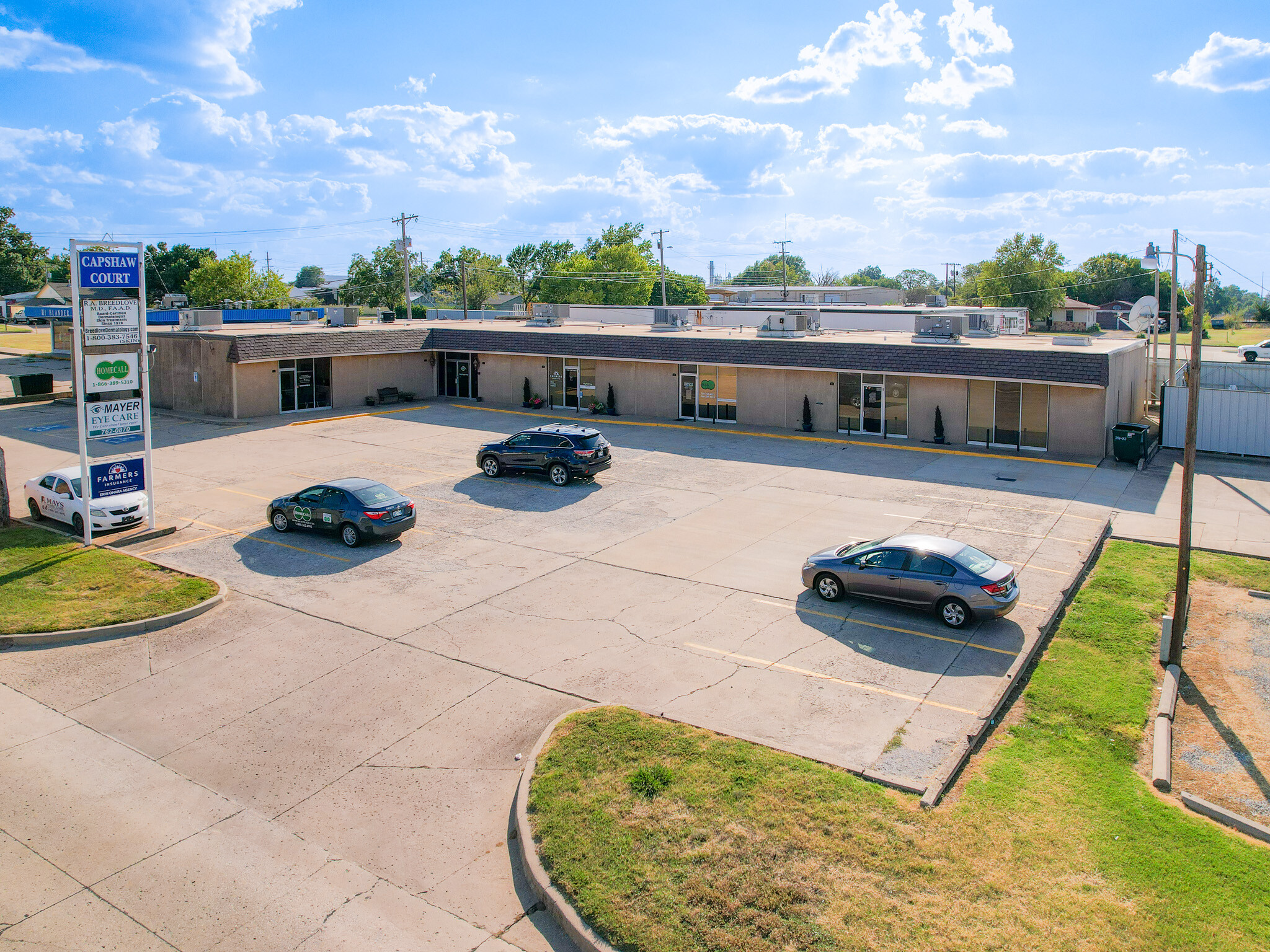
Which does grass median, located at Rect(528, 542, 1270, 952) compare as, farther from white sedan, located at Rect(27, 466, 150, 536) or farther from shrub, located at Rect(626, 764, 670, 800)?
white sedan, located at Rect(27, 466, 150, 536)

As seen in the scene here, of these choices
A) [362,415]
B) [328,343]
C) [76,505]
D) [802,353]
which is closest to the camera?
[76,505]

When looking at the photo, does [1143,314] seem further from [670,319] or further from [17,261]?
[17,261]

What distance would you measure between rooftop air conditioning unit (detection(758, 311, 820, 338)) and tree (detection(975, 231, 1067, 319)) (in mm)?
57462

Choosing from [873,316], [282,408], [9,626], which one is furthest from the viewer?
[873,316]

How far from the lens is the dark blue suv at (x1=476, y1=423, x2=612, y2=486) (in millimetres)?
25406

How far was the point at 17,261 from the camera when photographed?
103 m

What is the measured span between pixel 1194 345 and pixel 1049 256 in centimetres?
8097

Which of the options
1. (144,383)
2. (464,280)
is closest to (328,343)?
(144,383)

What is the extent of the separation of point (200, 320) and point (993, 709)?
40.6m

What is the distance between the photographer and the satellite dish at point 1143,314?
3525 cm

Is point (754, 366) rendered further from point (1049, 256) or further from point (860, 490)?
point (1049, 256)

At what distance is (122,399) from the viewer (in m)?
20.7

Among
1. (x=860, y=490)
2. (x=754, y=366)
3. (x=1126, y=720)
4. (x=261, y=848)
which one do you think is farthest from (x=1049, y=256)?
(x=261, y=848)

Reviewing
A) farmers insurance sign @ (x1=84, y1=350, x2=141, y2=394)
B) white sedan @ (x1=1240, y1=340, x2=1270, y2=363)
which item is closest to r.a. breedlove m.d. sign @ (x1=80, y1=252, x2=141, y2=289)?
Result: farmers insurance sign @ (x1=84, y1=350, x2=141, y2=394)
